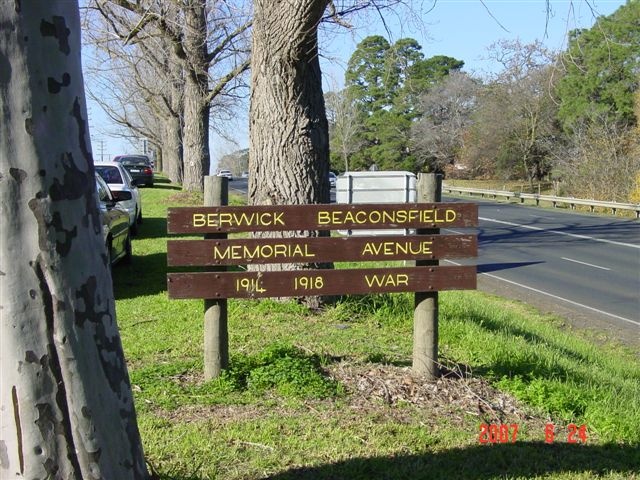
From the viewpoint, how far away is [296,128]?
302 inches

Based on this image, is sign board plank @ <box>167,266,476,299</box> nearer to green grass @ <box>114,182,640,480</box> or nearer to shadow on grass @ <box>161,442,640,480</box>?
green grass @ <box>114,182,640,480</box>

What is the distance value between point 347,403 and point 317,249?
1.14 m

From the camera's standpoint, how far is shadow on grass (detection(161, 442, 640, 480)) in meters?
3.99

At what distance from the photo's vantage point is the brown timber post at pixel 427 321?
17.9 feet

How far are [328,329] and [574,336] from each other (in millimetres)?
4954

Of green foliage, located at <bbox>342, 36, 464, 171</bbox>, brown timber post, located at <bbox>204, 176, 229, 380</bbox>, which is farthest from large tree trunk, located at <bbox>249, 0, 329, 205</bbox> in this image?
green foliage, located at <bbox>342, 36, 464, 171</bbox>

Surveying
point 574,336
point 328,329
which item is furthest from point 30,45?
point 574,336

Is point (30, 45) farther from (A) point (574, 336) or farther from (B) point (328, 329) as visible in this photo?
(A) point (574, 336)

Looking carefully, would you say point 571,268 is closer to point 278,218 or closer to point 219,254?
point 278,218

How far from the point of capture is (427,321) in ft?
18.1
